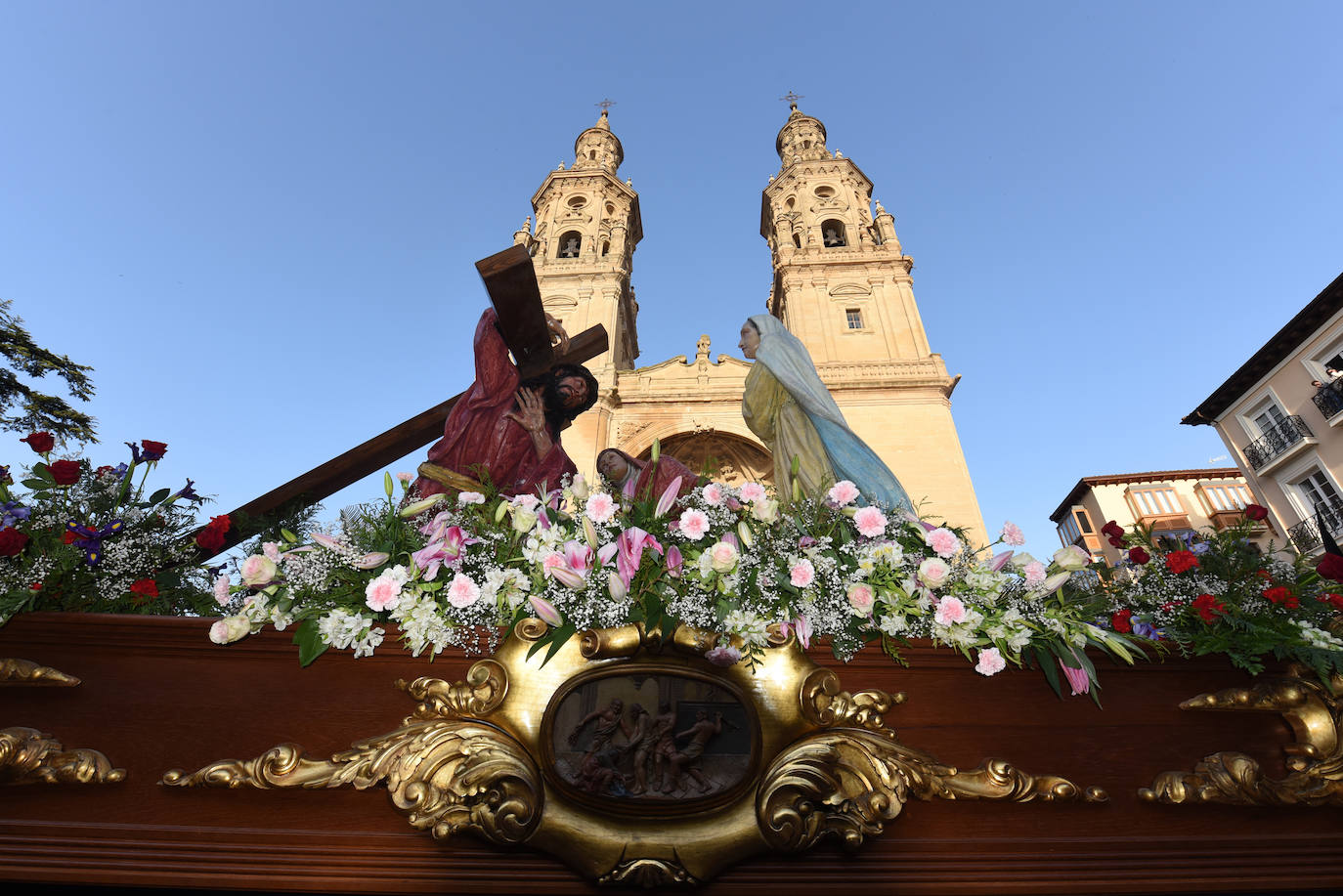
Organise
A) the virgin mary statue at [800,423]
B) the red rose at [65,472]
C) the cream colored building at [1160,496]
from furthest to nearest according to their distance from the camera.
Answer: the cream colored building at [1160,496] < the virgin mary statue at [800,423] < the red rose at [65,472]

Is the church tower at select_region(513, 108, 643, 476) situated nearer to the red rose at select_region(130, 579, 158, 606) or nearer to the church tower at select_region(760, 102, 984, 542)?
the church tower at select_region(760, 102, 984, 542)

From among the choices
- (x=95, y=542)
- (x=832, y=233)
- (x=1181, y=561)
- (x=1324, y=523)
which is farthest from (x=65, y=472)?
(x=832, y=233)

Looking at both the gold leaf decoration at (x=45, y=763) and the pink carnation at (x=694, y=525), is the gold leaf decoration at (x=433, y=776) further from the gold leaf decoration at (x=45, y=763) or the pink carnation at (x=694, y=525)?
the pink carnation at (x=694, y=525)

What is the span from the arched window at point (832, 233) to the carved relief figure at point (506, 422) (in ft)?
84.8

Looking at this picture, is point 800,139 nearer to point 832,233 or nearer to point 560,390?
point 832,233

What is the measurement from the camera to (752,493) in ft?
8.34

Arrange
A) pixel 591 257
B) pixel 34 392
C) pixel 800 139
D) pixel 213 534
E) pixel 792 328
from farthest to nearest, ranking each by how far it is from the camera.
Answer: pixel 800 139 < pixel 591 257 < pixel 792 328 < pixel 34 392 < pixel 213 534

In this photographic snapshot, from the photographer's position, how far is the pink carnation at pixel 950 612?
2145 mm

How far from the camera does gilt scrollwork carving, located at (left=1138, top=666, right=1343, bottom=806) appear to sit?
2.09 meters

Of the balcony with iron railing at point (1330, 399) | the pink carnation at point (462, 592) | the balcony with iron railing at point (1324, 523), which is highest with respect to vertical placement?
the balcony with iron railing at point (1330, 399)

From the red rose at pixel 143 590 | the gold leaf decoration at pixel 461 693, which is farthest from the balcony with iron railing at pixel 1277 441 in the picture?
the red rose at pixel 143 590

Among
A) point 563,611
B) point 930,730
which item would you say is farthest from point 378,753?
point 930,730

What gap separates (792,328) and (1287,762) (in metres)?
21.8

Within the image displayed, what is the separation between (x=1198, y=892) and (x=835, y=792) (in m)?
1.21
